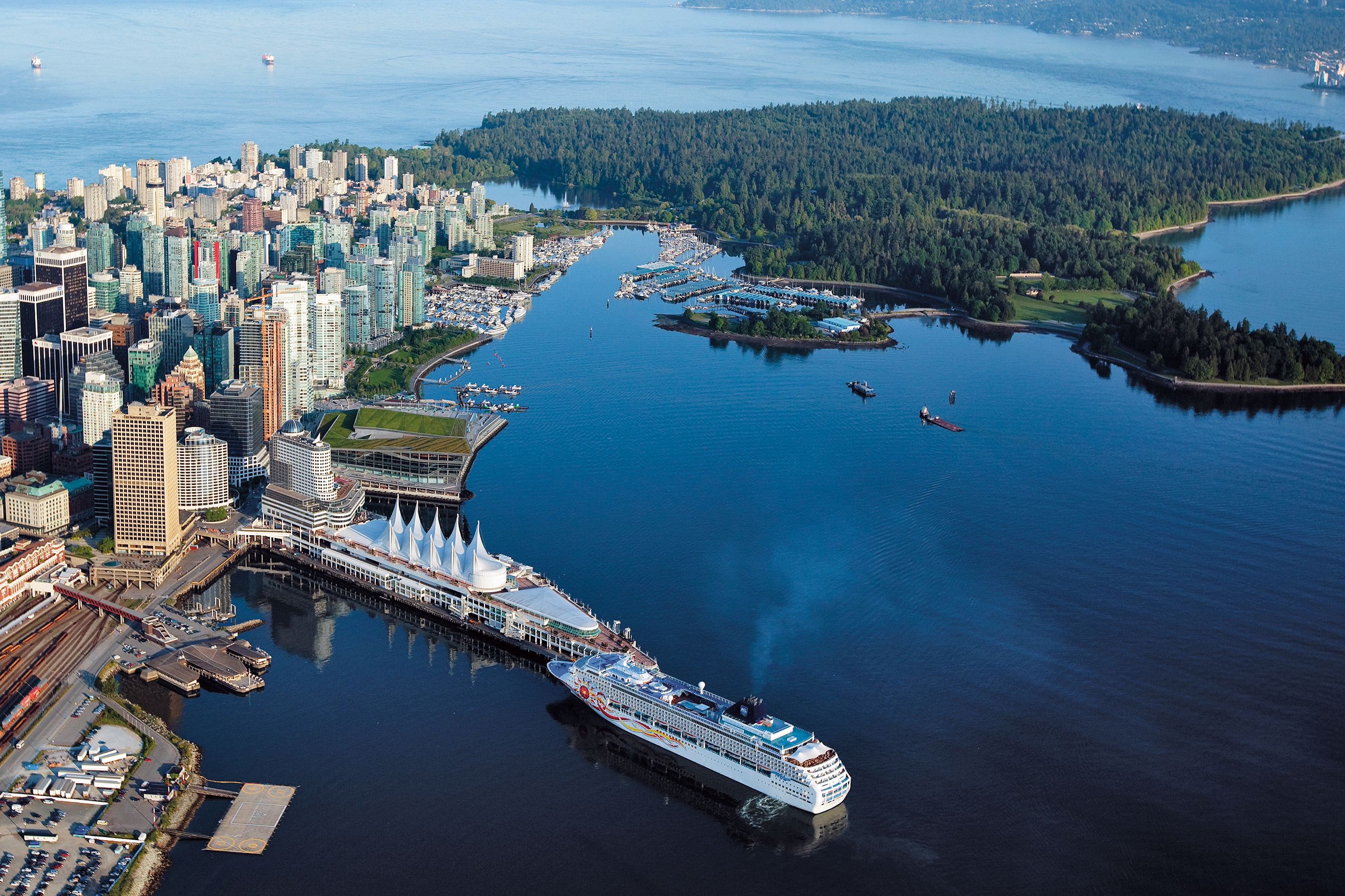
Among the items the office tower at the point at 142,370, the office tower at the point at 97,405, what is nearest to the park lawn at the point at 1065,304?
the office tower at the point at 142,370

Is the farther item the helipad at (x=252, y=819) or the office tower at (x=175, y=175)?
the office tower at (x=175, y=175)

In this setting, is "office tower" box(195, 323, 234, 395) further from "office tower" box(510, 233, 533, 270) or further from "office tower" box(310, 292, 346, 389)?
"office tower" box(510, 233, 533, 270)

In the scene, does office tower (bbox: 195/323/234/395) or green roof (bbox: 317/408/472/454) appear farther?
office tower (bbox: 195/323/234/395)

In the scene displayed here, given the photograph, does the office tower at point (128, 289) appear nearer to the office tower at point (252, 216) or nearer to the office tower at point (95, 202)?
the office tower at point (252, 216)

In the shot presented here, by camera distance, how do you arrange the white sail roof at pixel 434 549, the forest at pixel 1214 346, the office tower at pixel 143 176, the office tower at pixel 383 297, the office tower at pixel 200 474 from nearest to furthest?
1. the white sail roof at pixel 434 549
2. the office tower at pixel 200 474
3. the forest at pixel 1214 346
4. the office tower at pixel 383 297
5. the office tower at pixel 143 176

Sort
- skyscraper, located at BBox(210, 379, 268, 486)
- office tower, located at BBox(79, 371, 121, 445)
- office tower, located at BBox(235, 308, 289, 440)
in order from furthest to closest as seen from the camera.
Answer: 1. office tower, located at BBox(235, 308, 289, 440)
2. skyscraper, located at BBox(210, 379, 268, 486)
3. office tower, located at BBox(79, 371, 121, 445)

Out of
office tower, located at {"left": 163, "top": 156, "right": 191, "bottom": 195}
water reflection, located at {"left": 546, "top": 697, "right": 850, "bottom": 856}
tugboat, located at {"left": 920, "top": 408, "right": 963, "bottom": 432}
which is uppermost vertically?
office tower, located at {"left": 163, "top": 156, "right": 191, "bottom": 195}

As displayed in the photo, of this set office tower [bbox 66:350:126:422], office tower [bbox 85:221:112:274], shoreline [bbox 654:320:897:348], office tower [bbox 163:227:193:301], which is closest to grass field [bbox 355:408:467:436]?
office tower [bbox 66:350:126:422]
